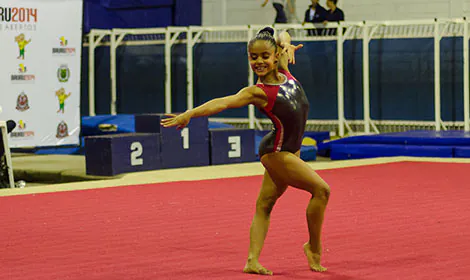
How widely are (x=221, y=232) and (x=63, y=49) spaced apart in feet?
19.4

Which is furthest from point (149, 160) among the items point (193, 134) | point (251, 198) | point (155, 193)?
point (251, 198)

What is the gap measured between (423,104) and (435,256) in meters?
9.97

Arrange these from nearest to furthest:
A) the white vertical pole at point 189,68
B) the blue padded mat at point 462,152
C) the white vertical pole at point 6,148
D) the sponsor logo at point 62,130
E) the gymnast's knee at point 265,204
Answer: the gymnast's knee at point 265,204 → the white vertical pole at point 6,148 → the sponsor logo at point 62,130 → the blue padded mat at point 462,152 → the white vertical pole at point 189,68

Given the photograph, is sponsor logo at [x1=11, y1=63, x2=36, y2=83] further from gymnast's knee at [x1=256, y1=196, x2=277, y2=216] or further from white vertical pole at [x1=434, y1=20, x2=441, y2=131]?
gymnast's knee at [x1=256, y1=196, x2=277, y2=216]

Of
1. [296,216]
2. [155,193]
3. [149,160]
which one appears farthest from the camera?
[149,160]

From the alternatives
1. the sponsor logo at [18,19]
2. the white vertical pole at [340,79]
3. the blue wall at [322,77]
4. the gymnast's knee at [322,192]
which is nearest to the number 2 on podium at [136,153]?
the sponsor logo at [18,19]

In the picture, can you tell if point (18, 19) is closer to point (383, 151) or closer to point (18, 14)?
point (18, 14)

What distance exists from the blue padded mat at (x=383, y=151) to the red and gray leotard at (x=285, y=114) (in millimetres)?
7957

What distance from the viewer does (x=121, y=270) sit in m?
4.99

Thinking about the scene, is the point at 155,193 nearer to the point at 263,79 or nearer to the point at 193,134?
the point at 193,134

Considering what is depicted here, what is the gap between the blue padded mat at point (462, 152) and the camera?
12312 mm

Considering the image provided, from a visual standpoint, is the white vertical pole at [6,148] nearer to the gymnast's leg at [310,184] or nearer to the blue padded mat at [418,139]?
the blue padded mat at [418,139]

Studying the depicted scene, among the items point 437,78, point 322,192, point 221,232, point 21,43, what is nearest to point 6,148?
point 21,43

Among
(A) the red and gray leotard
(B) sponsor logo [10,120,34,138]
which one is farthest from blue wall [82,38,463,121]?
(A) the red and gray leotard
